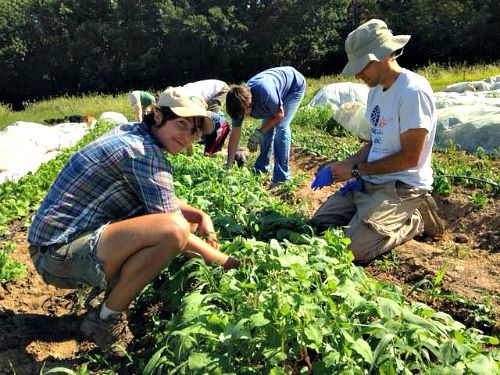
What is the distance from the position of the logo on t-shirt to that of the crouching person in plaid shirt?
58.7 inches

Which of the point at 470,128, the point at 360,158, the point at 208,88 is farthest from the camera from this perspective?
the point at 470,128

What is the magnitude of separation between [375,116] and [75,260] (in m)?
2.22

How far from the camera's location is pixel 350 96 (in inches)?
416

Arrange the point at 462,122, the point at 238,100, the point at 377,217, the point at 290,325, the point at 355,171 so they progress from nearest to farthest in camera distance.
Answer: the point at 290,325
the point at 377,217
the point at 355,171
the point at 238,100
the point at 462,122

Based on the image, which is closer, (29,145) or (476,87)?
(29,145)

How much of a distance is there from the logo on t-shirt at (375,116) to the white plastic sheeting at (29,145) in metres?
4.06

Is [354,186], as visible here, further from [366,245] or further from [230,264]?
[230,264]

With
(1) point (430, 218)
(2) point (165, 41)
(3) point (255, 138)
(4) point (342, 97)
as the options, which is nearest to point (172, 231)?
(1) point (430, 218)

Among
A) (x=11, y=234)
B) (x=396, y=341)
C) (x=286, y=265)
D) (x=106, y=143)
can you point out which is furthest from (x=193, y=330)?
(x=11, y=234)

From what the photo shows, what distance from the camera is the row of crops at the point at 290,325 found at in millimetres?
1865

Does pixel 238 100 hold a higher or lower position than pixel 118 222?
lower

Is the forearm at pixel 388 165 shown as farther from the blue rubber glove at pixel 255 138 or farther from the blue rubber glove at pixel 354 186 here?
the blue rubber glove at pixel 255 138

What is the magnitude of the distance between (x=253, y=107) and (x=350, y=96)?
20.2 ft

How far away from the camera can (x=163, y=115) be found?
8.25 ft
